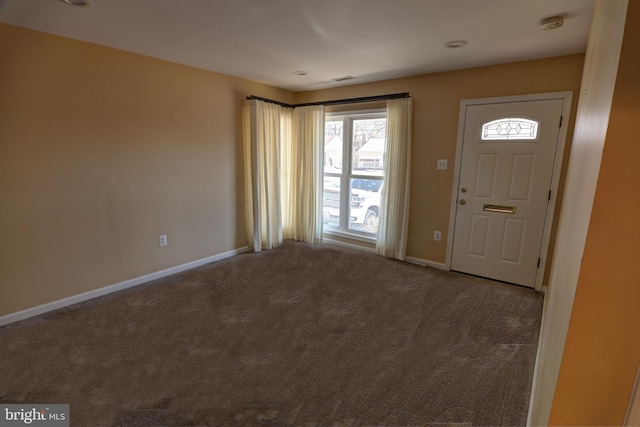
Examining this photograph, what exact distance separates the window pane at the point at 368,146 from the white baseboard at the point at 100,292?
7.34 ft

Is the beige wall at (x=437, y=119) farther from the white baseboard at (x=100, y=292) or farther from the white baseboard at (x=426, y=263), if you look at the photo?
the white baseboard at (x=100, y=292)

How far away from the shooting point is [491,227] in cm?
329

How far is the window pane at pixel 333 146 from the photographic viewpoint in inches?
178

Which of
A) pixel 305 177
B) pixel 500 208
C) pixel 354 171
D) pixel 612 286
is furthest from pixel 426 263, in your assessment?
pixel 612 286

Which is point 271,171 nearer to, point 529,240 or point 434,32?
point 434,32

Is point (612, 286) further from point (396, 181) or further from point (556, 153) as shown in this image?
point (396, 181)

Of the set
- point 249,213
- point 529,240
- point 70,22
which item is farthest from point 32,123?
point 529,240

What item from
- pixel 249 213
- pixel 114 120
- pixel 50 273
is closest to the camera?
pixel 50 273

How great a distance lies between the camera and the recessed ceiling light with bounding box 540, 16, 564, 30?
2.07 meters

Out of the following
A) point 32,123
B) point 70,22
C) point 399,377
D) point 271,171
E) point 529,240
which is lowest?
point 399,377

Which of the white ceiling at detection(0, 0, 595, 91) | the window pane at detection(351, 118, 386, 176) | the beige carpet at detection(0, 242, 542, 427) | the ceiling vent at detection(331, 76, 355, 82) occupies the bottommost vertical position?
the beige carpet at detection(0, 242, 542, 427)

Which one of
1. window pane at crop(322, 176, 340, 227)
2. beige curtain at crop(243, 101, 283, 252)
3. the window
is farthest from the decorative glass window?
beige curtain at crop(243, 101, 283, 252)

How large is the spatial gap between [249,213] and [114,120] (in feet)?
6.12

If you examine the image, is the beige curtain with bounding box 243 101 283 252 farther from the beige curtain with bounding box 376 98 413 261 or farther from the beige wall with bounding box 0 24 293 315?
the beige curtain with bounding box 376 98 413 261
